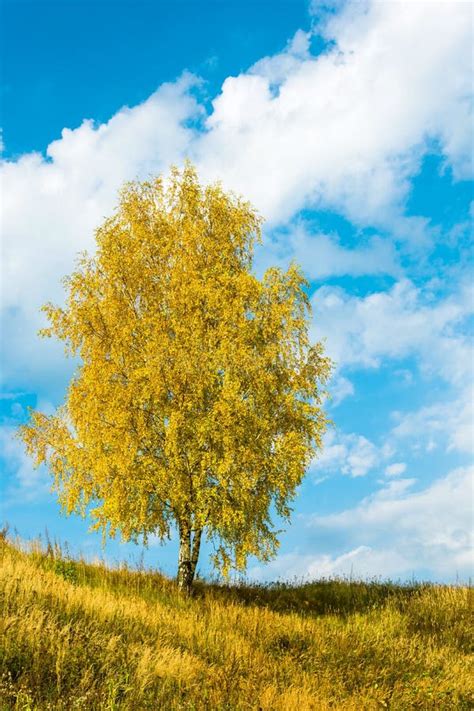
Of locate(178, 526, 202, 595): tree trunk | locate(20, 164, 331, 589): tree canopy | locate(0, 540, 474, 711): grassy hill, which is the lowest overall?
locate(0, 540, 474, 711): grassy hill

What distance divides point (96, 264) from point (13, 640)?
12977mm

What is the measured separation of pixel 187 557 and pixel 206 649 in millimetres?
6991

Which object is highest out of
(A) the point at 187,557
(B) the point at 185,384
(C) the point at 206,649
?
(B) the point at 185,384

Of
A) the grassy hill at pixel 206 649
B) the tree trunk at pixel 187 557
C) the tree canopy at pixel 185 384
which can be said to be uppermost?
the tree canopy at pixel 185 384

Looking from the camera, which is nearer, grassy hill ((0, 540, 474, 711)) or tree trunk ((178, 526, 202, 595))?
grassy hill ((0, 540, 474, 711))

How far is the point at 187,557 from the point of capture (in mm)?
18312

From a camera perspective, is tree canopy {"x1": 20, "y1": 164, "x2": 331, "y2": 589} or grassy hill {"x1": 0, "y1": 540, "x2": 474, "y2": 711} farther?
tree canopy {"x1": 20, "y1": 164, "x2": 331, "y2": 589}

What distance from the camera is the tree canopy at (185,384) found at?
1683cm

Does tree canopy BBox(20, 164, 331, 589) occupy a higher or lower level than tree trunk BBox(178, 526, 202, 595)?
higher

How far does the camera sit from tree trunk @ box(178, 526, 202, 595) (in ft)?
59.6

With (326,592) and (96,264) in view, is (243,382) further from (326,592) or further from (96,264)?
(326,592)

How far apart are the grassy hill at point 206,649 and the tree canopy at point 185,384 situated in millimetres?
2199

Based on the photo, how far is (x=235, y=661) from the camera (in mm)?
10586

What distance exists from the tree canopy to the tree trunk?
Answer: 0.13 feet
